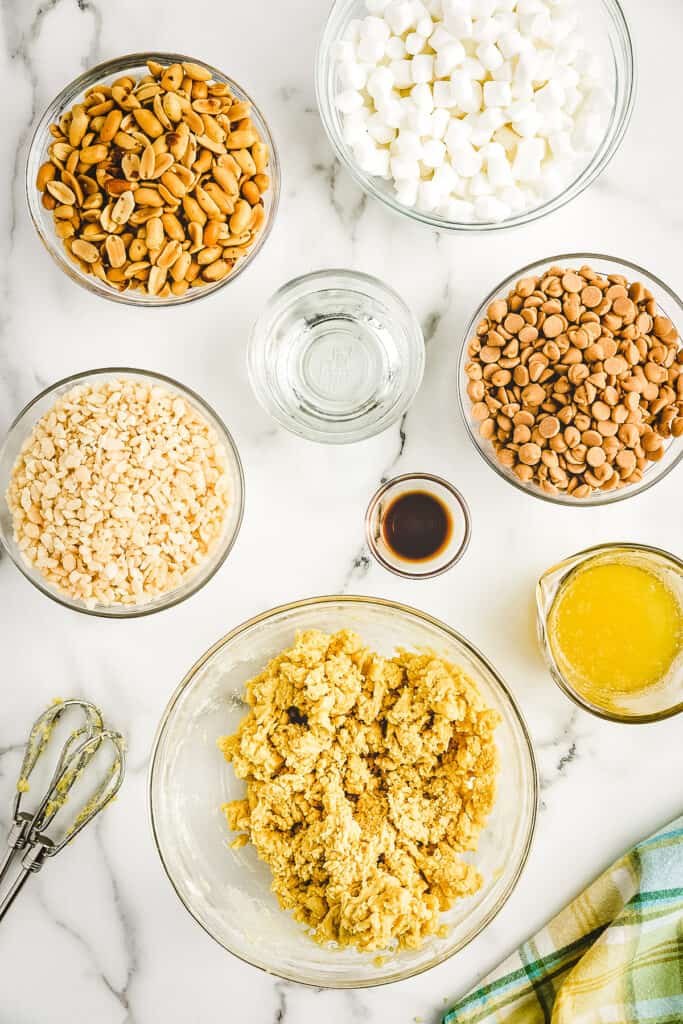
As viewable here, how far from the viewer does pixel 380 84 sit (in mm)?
1386

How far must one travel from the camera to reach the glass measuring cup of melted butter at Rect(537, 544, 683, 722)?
146cm

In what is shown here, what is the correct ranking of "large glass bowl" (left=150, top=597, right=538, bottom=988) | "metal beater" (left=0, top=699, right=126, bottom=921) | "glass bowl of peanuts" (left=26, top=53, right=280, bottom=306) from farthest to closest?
"metal beater" (left=0, top=699, right=126, bottom=921) → "large glass bowl" (left=150, top=597, right=538, bottom=988) → "glass bowl of peanuts" (left=26, top=53, right=280, bottom=306)

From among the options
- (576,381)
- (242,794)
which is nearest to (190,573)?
(242,794)

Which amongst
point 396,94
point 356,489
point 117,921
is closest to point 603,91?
point 396,94

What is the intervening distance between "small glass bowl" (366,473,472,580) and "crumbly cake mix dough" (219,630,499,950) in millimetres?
227

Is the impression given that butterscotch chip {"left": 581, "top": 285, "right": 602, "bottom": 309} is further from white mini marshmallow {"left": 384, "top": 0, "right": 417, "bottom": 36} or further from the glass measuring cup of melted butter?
white mini marshmallow {"left": 384, "top": 0, "right": 417, "bottom": 36}

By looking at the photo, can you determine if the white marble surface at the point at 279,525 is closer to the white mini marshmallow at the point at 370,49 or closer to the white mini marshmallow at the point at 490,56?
the white mini marshmallow at the point at 370,49

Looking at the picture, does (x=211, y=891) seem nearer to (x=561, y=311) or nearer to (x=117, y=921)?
(x=117, y=921)

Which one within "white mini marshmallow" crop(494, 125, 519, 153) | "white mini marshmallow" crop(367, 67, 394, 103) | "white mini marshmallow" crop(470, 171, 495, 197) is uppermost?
"white mini marshmallow" crop(367, 67, 394, 103)

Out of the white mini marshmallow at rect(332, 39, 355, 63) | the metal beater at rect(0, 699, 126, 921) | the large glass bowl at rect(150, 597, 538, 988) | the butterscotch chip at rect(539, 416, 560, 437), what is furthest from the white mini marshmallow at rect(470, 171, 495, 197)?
the metal beater at rect(0, 699, 126, 921)

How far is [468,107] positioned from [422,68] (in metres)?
0.11

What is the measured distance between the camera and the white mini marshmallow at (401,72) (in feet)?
4.59

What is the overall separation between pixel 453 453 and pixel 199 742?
0.77m

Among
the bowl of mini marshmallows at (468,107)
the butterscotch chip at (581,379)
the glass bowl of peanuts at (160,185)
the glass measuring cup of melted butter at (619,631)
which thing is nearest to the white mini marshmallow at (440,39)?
the bowl of mini marshmallows at (468,107)
